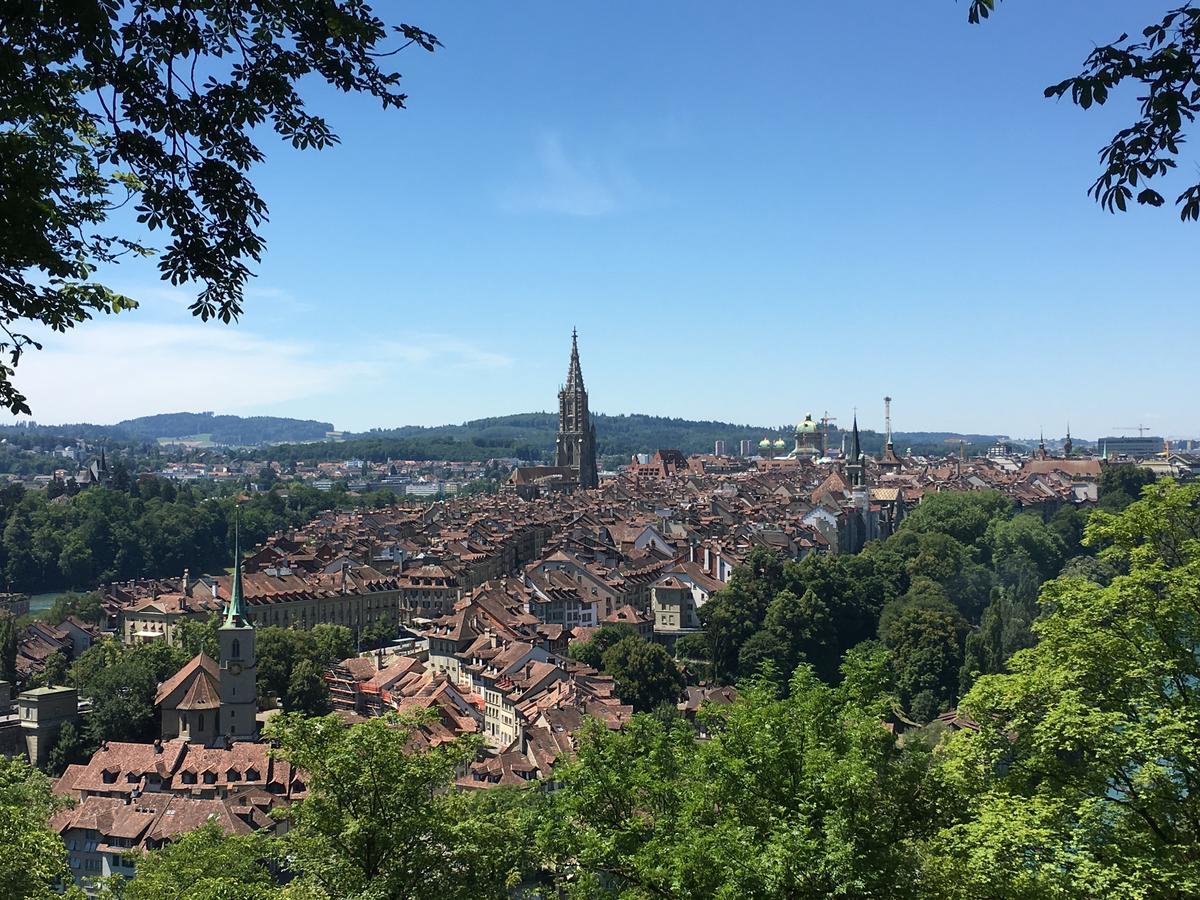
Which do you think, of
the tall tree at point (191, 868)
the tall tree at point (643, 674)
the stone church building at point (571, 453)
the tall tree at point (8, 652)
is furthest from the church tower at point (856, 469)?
the tall tree at point (191, 868)

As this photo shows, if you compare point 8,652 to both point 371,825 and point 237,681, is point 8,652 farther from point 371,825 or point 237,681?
point 371,825

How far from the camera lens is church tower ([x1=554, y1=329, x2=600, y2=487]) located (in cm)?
12694

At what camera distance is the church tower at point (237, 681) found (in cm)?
3866

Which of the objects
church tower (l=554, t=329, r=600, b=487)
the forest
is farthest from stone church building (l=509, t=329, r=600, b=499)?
the forest

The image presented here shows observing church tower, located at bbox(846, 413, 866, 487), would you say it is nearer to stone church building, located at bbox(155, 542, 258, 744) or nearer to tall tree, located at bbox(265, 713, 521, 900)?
stone church building, located at bbox(155, 542, 258, 744)

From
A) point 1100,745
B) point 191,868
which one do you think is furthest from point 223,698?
point 1100,745

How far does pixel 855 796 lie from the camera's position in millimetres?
11211

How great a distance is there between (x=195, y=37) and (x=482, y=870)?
29.2 ft

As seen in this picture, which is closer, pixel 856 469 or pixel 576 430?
pixel 856 469

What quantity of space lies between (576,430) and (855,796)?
390 ft

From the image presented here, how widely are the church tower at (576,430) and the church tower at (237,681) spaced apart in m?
88.5

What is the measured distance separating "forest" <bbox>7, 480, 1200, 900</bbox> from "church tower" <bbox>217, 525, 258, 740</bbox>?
2528cm

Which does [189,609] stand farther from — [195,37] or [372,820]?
[195,37]

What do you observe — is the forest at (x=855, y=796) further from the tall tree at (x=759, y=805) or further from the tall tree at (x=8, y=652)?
the tall tree at (x=8, y=652)
